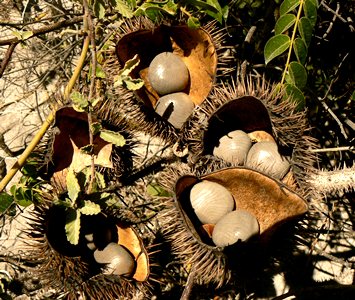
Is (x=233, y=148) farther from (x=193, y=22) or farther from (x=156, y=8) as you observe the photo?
(x=156, y=8)

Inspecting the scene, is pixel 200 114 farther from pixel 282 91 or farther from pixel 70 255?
pixel 70 255

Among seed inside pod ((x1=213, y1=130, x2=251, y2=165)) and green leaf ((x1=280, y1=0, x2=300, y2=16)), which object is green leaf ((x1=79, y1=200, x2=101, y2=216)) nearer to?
seed inside pod ((x1=213, y1=130, x2=251, y2=165))

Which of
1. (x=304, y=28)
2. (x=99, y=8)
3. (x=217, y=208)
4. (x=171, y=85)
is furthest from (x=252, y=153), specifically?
(x=99, y=8)

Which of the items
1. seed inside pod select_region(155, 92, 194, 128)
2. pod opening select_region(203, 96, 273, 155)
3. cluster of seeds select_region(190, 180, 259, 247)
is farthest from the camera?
seed inside pod select_region(155, 92, 194, 128)

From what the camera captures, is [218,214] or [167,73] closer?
[218,214]

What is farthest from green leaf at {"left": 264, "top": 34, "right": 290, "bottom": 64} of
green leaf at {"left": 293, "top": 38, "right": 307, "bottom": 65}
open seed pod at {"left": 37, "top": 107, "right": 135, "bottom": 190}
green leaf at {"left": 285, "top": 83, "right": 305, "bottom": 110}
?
open seed pod at {"left": 37, "top": 107, "right": 135, "bottom": 190}

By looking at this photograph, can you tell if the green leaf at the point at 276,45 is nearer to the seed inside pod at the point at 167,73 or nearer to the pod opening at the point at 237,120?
the pod opening at the point at 237,120
